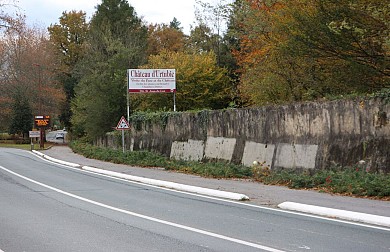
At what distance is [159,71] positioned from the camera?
3111 cm

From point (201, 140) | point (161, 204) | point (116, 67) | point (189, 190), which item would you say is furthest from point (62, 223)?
point (116, 67)

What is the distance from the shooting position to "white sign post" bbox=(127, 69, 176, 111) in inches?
1214

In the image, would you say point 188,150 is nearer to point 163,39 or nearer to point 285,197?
point 285,197

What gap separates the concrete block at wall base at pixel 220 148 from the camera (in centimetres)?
2177

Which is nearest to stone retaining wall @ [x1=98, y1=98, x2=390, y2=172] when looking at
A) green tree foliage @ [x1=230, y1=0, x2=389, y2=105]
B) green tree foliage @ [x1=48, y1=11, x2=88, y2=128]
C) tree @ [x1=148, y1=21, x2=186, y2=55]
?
green tree foliage @ [x1=230, y1=0, x2=389, y2=105]

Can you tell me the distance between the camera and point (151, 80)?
102ft

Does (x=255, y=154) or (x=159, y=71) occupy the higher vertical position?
(x=159, y=71)

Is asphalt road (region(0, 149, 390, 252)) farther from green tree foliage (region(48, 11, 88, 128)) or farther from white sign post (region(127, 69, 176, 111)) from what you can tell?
green tree foliage (region(48, 11, 88, 128))

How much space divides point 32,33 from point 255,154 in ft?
192

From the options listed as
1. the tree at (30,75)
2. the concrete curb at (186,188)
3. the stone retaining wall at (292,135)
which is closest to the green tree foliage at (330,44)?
the stone retaining wall at (292,135)

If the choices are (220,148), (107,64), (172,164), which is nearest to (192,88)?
(107,64)

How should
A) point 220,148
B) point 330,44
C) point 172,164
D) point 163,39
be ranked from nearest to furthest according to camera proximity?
point 330,44, point 220,148, point 172,164, point 163,39

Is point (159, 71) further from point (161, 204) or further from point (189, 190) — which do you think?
point (161, 204)

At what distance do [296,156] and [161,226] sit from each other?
9242mm
